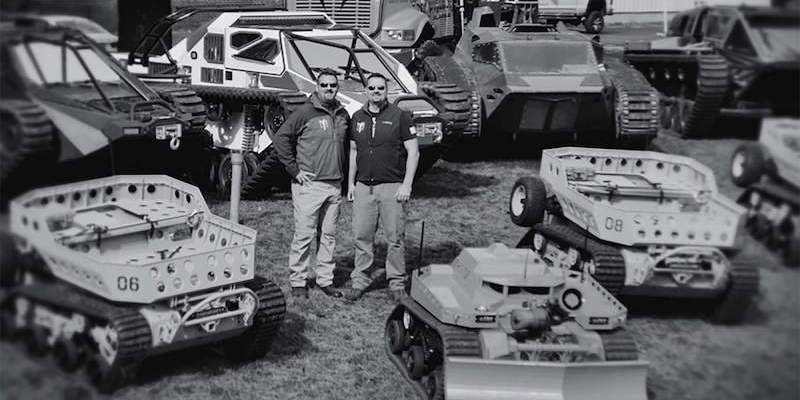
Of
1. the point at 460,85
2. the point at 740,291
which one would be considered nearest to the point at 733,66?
the point at 740,291

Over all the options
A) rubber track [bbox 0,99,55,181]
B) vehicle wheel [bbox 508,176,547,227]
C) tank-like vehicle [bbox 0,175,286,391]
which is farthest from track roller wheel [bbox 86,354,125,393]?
vehicle wheel [bbox 508,176,547,227]

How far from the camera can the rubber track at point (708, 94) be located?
361 cm

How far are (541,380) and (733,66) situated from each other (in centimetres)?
328

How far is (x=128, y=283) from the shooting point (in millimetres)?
6281

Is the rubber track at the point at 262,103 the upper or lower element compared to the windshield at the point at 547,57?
lower

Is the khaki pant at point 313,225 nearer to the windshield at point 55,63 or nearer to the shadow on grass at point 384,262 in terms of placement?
the shadow on grass at point 384,262

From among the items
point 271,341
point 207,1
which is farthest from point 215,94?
point 271,341

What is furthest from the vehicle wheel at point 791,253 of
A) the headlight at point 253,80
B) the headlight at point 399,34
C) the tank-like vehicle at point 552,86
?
the headlight at point 399,34

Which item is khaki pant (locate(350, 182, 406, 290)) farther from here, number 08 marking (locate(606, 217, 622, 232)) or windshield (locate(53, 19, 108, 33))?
windshield (locate(53, 19, 108, 33))

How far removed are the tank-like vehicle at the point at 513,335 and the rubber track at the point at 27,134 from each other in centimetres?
354

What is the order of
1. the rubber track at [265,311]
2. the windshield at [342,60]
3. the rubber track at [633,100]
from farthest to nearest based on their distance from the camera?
the windshield at [342,60] → the rubber track at [633,100] → the rubber track at [265,311]

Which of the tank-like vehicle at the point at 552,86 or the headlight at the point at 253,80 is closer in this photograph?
the tank-like vehicle at the point at 552,86

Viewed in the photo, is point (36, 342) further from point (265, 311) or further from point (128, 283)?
point (265, 311)

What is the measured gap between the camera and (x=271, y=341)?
7652 millimetres
